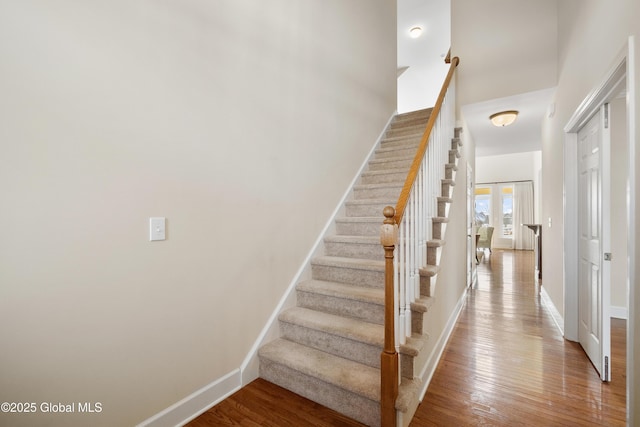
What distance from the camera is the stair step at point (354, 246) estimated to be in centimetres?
260

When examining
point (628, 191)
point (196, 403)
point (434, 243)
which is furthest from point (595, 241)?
point (196, 403)

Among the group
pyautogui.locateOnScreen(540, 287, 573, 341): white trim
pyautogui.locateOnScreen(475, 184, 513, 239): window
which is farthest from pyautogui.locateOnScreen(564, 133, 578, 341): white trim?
pyautogui.locateOnScreen(475, 184, 513, 239): window

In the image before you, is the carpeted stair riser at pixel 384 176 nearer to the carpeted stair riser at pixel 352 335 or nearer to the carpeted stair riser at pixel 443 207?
the carpeted stair riser at pixel 443 207

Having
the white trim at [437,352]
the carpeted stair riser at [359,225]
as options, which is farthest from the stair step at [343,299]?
the carpeted stair riser at [359,225]

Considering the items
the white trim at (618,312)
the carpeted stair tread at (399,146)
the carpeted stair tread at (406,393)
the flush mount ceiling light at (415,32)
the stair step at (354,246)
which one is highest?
the flush mount ceiling light at (415,32)

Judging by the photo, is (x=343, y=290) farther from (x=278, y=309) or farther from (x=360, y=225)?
(x=360, y=225)

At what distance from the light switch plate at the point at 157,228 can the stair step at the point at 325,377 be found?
113 cm

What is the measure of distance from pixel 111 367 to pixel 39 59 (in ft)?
4.61

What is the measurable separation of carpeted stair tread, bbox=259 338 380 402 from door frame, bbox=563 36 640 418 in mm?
1285

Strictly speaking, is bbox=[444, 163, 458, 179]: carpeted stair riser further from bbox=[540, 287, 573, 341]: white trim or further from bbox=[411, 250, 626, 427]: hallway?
bbox=[540, 287, 573, 341]: white trim

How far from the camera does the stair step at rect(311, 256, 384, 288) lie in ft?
7.64

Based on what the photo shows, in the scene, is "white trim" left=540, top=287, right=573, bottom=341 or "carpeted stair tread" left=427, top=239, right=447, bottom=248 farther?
"white trim" left=540, top=287, right=573, bottom=341

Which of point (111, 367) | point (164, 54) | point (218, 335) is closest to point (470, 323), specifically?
point (218, 335)

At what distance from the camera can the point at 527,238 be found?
974 centimetres
